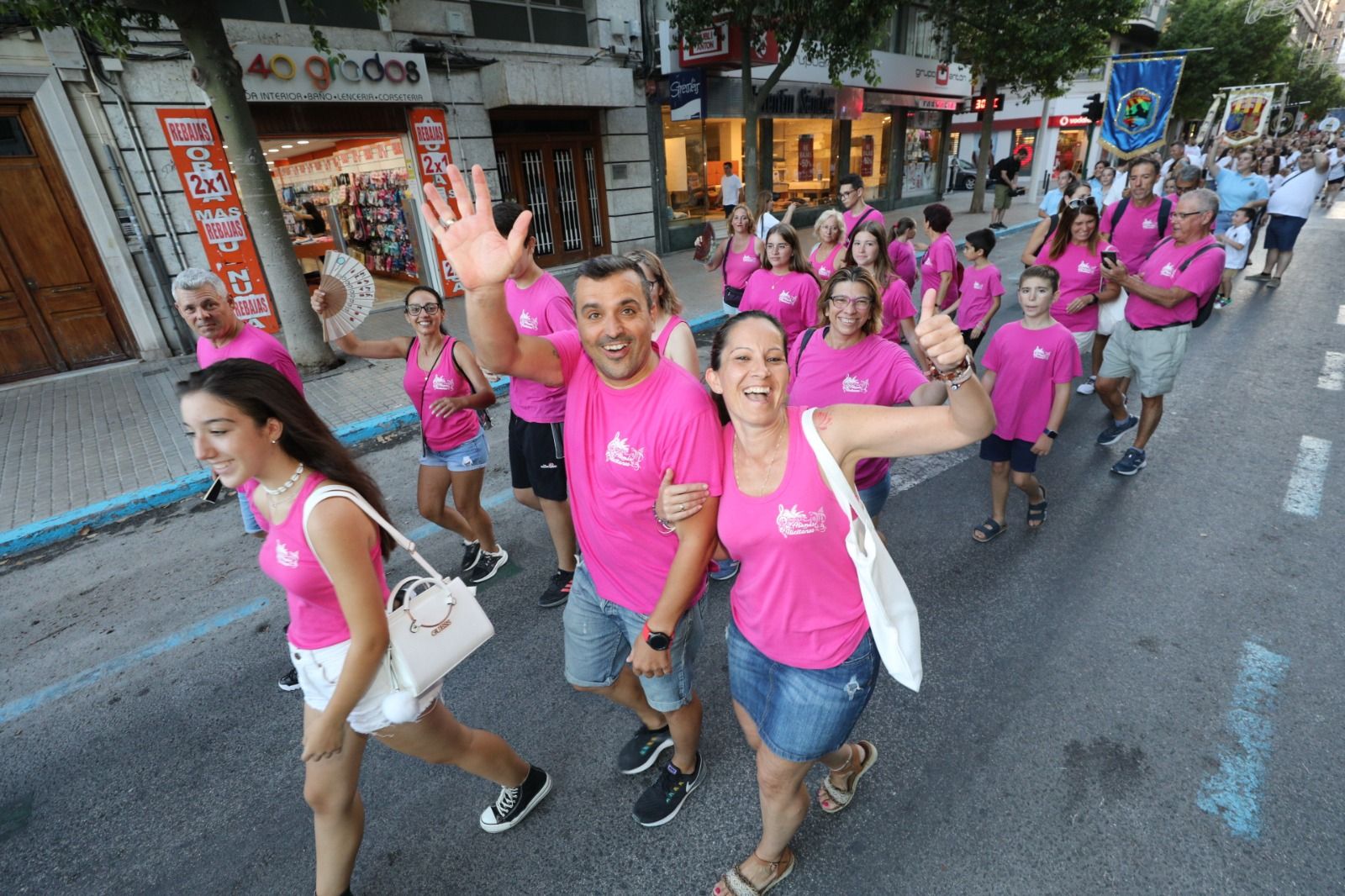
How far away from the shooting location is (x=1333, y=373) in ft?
22.0

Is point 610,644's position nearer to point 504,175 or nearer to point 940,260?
point 940,260

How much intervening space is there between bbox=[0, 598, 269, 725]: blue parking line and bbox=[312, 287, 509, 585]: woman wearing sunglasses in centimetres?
137

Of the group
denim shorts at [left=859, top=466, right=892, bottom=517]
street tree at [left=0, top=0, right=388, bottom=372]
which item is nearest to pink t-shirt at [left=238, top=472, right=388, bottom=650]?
denim shorts at [left=859, top=466, right=892, bottom=517]

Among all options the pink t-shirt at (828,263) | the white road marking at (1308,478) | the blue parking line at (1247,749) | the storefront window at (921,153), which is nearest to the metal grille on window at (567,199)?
the pink t-shirt at (828,263)

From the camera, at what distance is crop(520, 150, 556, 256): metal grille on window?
1295 cm

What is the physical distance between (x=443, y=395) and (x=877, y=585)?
2.79 metres

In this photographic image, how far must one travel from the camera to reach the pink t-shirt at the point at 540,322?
319cm

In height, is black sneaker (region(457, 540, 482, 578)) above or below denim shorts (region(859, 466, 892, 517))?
below

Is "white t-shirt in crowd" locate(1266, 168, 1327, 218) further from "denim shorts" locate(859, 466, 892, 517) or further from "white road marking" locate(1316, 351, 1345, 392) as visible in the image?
"denim shorts" locate(859, 466, 892, 517)

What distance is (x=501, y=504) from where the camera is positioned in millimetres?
5094

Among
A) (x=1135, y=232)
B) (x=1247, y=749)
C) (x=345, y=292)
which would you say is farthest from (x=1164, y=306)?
(x=345, y=292)

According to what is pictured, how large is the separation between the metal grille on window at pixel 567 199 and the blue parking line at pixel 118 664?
37.6 ft

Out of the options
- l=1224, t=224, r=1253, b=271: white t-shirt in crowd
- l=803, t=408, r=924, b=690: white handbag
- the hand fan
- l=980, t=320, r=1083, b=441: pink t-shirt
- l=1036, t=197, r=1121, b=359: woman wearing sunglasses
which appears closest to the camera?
l=803, t=408, r=924, b=690: white handbag

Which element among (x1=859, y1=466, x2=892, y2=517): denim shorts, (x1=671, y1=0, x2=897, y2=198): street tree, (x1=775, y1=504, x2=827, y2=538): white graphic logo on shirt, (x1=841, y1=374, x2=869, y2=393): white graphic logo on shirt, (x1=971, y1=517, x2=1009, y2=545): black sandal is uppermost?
(x1=671, y1=0, x2=897, y2=198): street tree
